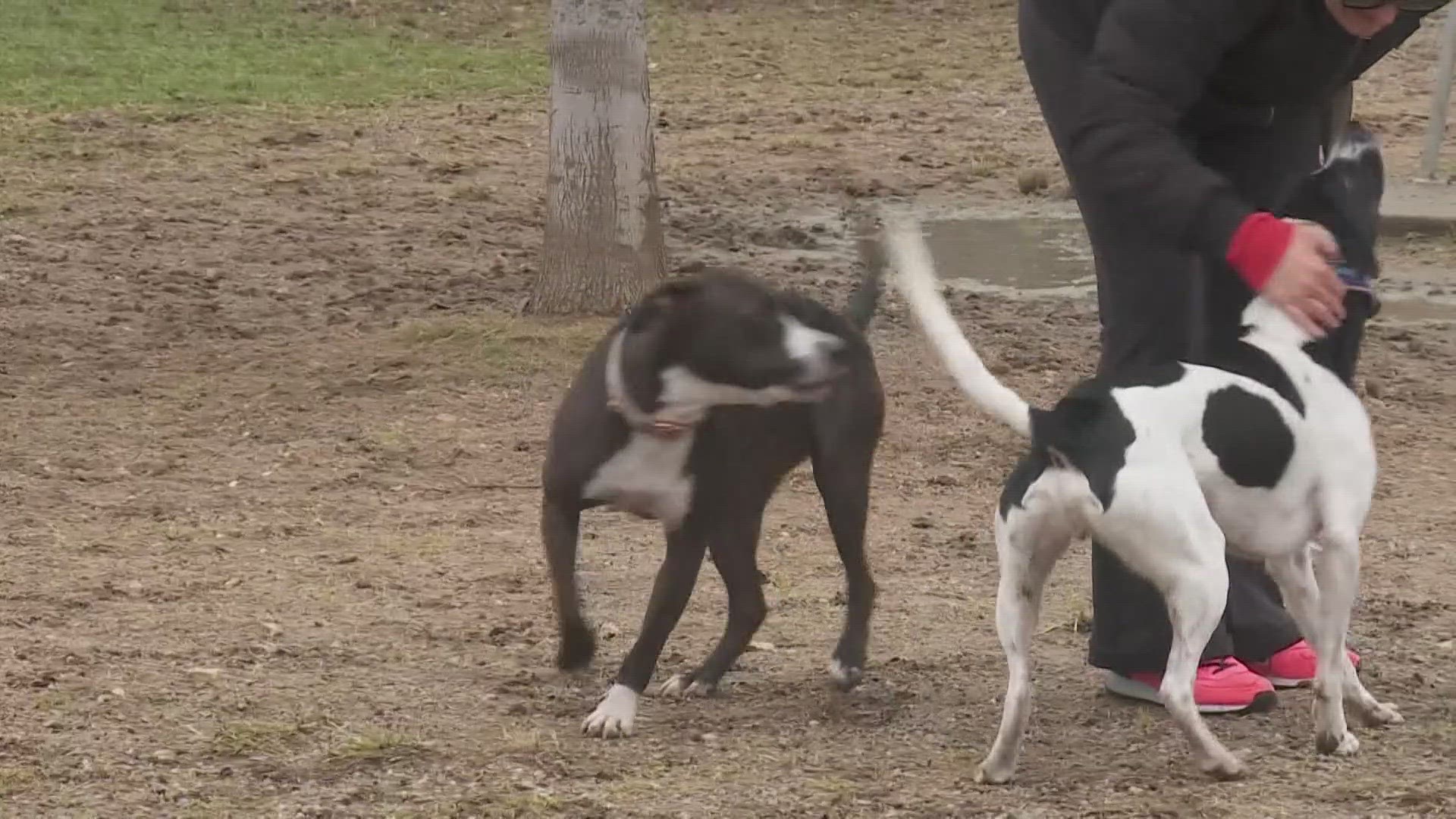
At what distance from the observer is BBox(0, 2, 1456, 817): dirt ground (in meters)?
4.07

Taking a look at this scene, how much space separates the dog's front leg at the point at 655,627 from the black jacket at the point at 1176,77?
1157 mm

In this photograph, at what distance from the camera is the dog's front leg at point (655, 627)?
14.4 feet

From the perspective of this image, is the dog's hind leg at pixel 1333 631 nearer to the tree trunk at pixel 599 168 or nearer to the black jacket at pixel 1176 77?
the black jacket at pixel 1176 77

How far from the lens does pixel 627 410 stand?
14.2 ft

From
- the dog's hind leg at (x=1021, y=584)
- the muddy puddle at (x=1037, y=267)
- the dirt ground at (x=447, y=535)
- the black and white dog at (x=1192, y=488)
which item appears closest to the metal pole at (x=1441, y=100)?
the dirt ground at (x=447, y=535)

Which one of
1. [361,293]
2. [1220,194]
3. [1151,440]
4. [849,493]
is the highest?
[1220,194]

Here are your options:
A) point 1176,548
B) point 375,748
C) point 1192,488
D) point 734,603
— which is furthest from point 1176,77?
point 375,748

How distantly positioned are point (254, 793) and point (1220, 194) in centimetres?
201

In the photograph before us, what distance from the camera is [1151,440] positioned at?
3.74 metres

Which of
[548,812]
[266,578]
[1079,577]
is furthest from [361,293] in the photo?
[548,812]

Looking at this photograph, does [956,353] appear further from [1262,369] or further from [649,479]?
[649,479]

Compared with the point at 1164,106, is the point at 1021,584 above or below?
below

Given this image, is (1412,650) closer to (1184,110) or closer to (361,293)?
(1184,110)

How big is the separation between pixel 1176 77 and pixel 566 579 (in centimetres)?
162
